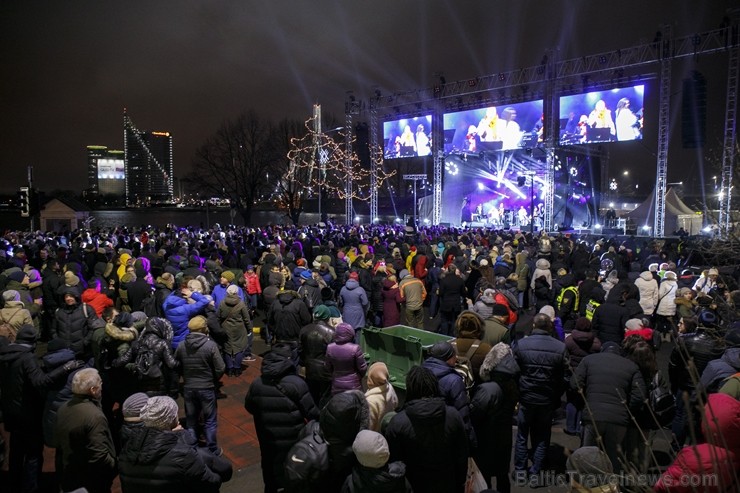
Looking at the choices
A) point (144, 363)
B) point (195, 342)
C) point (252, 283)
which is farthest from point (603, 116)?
point (144, 363)

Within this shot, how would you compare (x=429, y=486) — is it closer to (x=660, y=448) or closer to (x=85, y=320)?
(x=660, y=448)

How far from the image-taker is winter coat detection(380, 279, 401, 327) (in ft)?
29.3

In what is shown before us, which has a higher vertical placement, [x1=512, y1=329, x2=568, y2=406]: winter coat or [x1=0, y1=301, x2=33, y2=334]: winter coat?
[x1=0, y1=301, x2=33, y2=334]: winter coat

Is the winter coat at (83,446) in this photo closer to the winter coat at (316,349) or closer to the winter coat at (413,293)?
the winter coat at (316,349)

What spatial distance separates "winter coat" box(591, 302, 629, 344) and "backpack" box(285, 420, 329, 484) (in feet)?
A: 17.1

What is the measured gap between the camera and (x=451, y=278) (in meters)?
9.23

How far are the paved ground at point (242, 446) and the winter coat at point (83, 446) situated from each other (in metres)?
1.42

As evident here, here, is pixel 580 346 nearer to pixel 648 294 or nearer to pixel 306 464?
pixel 306 464

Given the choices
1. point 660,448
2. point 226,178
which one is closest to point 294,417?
point 660,448

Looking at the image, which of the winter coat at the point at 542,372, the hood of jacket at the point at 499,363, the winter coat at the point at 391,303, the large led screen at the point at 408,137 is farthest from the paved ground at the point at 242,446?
the large led screen at the point at 408,137

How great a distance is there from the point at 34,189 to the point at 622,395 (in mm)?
19403

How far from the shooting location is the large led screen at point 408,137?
113ft

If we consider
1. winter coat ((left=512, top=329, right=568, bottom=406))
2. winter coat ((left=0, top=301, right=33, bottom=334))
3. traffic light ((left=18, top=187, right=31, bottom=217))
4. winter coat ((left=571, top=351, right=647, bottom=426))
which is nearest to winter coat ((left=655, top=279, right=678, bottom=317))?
winter coat ((left=512, top=329, right=568, bottom=406))

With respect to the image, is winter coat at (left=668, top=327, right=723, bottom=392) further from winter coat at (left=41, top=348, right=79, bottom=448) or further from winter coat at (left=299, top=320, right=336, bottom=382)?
winter coat at (left=41, top=348, right=79, bottom=448)
